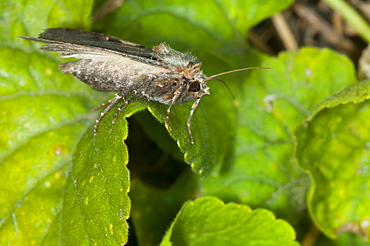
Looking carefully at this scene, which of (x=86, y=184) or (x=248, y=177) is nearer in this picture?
(x=86, y=184)

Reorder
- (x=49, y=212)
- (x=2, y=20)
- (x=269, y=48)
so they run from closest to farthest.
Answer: (x=49, y=212)
(x=2, y=20)
(x=269, y=48)

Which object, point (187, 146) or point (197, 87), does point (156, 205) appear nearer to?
point (187, 146)

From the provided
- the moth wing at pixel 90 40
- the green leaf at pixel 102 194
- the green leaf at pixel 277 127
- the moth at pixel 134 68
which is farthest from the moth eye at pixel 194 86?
the green leaf at pixel 277 127

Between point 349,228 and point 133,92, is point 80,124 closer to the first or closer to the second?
point 133,92

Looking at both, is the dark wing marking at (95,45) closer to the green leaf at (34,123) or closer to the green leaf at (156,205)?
the green leaf at (34,123)

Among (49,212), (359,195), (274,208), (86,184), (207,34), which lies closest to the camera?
(86,184)

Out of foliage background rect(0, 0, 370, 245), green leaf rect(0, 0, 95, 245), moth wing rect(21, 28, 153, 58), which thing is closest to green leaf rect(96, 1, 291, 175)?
foliage background rect(0, 0, 370, 245)

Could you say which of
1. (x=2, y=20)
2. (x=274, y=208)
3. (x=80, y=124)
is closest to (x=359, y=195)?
(x=274, y=208)
